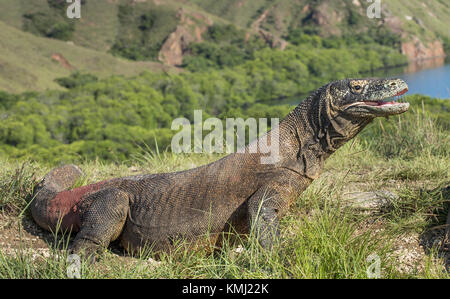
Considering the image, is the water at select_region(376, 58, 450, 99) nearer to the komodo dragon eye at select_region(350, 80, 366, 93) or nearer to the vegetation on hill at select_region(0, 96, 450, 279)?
the komodo dragon eye at select_region(350, 80, 366, 93)

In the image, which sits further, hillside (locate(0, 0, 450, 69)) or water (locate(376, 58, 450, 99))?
hillside (locate(0, 0, 450, 69))

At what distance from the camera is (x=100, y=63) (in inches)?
3078

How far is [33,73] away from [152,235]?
64253mm

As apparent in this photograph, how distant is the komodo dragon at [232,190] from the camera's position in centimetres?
304

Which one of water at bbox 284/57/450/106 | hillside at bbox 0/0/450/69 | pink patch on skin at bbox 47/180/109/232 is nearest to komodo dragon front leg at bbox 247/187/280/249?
water at bbox 284/57/450/106

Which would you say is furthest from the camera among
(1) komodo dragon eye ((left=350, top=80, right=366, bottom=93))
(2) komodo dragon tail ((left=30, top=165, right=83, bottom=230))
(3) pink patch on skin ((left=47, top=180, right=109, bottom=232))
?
(2) komodo dragon tail ((left=30, top=165, right=83, bottom=230))

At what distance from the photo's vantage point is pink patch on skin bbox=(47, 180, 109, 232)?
372 cm

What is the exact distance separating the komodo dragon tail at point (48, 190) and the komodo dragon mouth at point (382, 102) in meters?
2.59

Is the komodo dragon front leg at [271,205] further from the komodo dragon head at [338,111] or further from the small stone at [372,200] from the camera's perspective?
the small stone at [372,200]

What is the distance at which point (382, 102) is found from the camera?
9.82 feet

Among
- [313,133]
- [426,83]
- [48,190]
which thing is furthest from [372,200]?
[426,83]

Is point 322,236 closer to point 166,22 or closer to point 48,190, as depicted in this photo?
point 48,190

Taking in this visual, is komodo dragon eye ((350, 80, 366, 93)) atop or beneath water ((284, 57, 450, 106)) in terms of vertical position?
atop

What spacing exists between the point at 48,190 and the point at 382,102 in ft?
9.33
